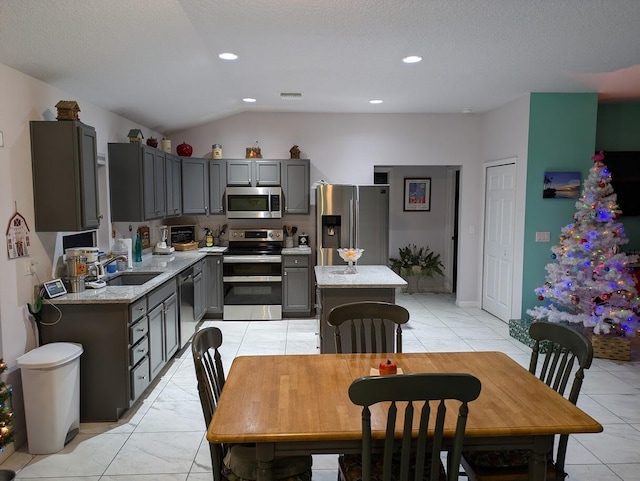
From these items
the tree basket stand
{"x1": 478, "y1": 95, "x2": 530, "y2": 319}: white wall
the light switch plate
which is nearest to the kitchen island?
{"x1": 478, "y1": 95, "x2": 530, "y2": 319}: white wall

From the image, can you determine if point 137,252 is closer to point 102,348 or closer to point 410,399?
point 102,348

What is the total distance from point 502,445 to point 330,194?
4416mm

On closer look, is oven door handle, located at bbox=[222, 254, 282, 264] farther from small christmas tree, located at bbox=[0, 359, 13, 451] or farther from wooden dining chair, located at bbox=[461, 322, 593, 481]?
wooden dining chair, located at bbox=[461, 322, 593, 481]

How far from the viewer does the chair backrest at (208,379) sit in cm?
188

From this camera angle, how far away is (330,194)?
231 inches

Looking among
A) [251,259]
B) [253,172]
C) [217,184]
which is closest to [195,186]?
[217,184]

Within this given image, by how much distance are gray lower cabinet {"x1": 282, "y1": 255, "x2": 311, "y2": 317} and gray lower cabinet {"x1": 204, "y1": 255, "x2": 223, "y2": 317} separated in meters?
0.84

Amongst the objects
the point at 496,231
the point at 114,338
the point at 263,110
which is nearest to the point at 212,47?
the point at 114,338

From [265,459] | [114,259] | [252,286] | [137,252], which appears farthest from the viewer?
[252,286]

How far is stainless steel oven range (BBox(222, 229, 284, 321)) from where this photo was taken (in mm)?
5922

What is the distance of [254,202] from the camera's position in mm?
6125

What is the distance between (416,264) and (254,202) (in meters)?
3.09

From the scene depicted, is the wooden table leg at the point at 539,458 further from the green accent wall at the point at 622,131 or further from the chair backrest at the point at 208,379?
the green accent wall at the point at 622,131

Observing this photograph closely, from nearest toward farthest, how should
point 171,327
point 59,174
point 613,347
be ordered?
point 59,174, point 171,327, point 613,347
